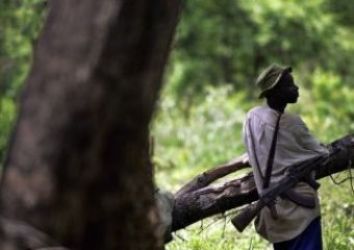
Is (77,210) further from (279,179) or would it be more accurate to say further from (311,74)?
(311,74)

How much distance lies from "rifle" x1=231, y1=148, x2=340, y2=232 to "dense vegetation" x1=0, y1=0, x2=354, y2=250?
22.1ft

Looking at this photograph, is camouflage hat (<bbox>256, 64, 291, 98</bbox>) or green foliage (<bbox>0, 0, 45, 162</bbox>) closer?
camouflage hat (<bbox>256, 64, 291, 98</bbox>)

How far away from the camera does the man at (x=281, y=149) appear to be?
5.61 meters

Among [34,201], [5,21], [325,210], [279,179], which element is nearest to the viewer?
[34,201]

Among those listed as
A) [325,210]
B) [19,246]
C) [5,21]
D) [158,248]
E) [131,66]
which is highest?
[5,21]

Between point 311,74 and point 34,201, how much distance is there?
18830mm

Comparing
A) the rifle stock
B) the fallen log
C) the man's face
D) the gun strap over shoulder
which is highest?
the man's face

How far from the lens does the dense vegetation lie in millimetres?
15438

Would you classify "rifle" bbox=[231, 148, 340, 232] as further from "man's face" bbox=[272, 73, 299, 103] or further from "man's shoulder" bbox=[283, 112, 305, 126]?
"man's face" bbox=[272, 73, 299, 103]

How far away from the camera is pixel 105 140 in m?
4.05

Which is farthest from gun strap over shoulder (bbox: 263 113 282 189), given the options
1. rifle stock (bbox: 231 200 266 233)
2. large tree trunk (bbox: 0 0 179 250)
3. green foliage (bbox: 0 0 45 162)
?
green foliage (bbox: 0 0 45 162)

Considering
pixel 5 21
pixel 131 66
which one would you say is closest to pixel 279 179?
pixel 131 66

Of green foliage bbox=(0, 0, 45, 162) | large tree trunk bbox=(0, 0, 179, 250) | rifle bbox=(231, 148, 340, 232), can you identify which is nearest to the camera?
large tree trunk bbox=(0, 0, 179, 250)

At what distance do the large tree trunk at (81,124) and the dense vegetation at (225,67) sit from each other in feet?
26.7
